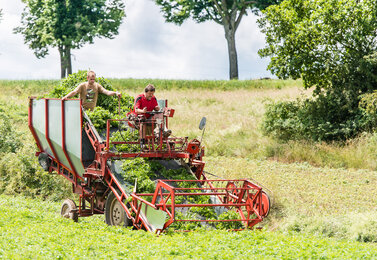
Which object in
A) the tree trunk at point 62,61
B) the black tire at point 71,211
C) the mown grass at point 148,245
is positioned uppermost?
the tree trunk at point 62,61

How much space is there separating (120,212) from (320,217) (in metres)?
4.84

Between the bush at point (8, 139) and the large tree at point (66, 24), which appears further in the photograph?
the large tree at point (66, 24)

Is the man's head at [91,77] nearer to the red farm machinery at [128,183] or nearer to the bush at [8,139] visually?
the red farm machinery at [128,183]

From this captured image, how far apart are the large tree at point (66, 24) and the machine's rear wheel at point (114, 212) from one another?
33231 mm

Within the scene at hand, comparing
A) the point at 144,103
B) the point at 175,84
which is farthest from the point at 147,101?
the point at 175,84

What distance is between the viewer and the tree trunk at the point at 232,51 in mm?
44531

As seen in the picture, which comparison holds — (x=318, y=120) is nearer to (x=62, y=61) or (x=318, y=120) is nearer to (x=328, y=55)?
(x=328, y=55)

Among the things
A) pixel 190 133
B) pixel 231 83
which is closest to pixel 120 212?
pixel 190 133

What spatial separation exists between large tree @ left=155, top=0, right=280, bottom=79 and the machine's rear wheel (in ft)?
112

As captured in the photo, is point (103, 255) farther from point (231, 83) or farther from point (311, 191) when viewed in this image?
point (231, 83)

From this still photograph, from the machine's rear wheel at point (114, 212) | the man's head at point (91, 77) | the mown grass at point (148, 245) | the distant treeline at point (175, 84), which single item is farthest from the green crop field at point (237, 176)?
the distant treeline at point (175, 84)

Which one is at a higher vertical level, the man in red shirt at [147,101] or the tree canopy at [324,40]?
the tree canopy at [324,40]

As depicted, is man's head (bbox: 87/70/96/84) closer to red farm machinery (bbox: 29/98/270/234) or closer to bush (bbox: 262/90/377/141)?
red farm machinery (bbox: 29/98/270/234)

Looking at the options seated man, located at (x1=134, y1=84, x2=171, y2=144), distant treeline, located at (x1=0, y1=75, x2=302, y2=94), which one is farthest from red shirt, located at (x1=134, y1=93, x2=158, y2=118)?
distant treeline, located at (x1=0, y1=75, x2=302, y2=94)
